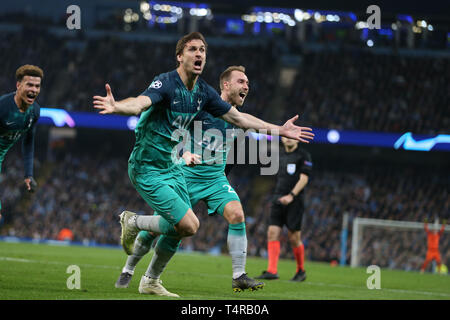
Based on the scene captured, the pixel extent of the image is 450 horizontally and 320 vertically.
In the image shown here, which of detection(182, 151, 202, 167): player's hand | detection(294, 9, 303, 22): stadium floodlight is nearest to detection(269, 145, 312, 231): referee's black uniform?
detection(182, 151, 202, 167): player's hand

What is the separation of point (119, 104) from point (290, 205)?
6.58m

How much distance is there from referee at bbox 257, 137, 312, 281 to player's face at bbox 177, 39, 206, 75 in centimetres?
501

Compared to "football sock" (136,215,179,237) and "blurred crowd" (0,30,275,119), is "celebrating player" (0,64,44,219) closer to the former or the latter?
"football sock" (136,215,179,237)

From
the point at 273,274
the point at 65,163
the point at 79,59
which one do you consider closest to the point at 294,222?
the point at 273,274

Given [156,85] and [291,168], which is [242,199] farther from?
[156,85]

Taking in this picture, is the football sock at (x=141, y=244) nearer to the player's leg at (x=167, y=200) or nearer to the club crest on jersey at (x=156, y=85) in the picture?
the player's leg at (x=167, y=200)

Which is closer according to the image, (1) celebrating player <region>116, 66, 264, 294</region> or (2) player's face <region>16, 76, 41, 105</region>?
(1) celebrating player <region>116, 66, 264, 294</region>

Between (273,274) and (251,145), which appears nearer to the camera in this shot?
(273,274)

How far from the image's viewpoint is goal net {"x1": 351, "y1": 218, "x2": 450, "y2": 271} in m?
19.8

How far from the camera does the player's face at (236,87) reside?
320 inches
